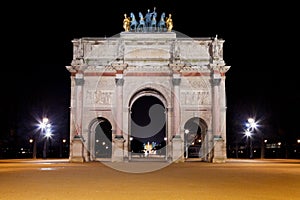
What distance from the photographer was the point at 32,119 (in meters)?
54.6

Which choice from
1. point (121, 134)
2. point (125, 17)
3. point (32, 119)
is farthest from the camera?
point (32, 119)

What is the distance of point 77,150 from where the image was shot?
127ft

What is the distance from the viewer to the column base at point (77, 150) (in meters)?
38.3

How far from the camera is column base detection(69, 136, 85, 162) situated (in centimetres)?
3834

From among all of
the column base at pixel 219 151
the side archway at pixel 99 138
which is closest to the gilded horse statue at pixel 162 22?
the side archway at pixel 99 138

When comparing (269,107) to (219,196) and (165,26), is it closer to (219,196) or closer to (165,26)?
(165,26)

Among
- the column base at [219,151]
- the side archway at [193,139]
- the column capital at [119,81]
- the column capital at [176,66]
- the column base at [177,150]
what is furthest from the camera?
the side archway at [193,139]

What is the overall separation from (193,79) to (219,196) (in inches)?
1175

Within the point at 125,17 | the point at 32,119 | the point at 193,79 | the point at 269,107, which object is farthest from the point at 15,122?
the point at 269,107

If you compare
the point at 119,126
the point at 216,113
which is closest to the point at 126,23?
the point at 119,126

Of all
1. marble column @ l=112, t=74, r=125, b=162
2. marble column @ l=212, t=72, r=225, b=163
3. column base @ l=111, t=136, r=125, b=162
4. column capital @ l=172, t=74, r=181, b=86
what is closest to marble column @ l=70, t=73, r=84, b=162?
column base @ l=111, t=136, r=125, b=162

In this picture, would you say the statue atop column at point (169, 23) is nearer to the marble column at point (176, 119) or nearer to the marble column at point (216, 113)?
the marble column at point (176, 119)

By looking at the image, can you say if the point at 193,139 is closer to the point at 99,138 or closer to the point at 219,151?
the point at 99,138

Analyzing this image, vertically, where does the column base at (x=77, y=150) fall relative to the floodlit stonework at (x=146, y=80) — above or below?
below
